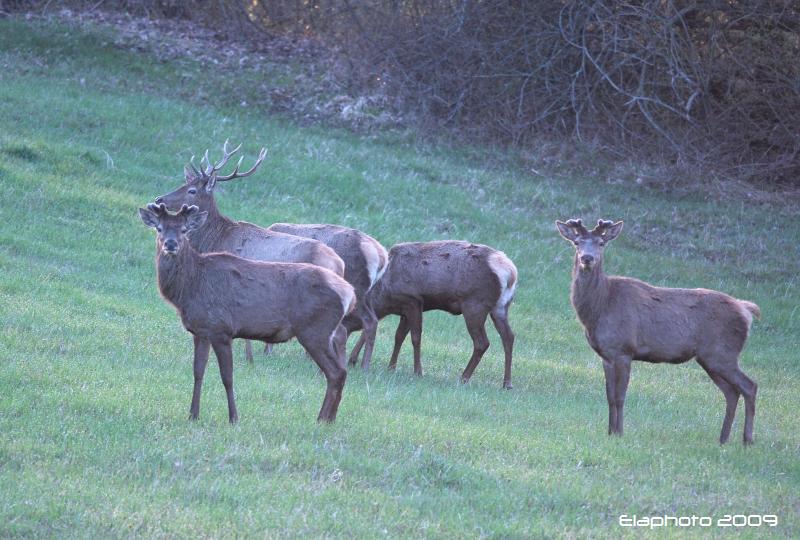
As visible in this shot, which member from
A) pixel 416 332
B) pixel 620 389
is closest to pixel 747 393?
pixel 620 389

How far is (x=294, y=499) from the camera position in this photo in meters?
6.26

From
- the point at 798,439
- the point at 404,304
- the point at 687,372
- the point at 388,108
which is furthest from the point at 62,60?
the point at 798,439

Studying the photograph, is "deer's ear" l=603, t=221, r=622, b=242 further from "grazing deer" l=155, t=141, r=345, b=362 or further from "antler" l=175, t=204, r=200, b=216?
"antler" l=175, t=204, r=200, b=216

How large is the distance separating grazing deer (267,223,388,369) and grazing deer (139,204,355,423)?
2992 millimetres

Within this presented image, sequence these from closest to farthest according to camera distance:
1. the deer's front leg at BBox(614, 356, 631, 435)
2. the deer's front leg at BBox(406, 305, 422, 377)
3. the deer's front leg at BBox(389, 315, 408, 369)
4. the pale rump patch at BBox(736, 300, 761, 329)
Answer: the deer's front leg at BBox(614, 356, 631, 435) < the pale rump patch at BBox(736, 300, 761, 329) < the deer's front leg at BBox(406, 305, 422, 377) < the deer's front leg at BBox(389, 315, 408, 369)

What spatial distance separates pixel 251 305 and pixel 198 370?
23.5 inches

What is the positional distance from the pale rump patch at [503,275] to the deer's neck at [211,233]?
2.70 metres

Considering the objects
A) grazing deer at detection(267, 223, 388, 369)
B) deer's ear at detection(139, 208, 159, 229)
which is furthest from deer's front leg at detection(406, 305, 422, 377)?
deer's ear at detection(139, 208, 159, 229)

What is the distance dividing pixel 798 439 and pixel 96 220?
927 cm

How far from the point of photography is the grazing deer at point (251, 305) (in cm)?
795

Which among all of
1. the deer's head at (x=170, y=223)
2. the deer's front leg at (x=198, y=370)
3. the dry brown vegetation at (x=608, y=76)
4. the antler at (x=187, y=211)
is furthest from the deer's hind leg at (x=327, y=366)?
the dry brown vegetation at (x=608, y=76)

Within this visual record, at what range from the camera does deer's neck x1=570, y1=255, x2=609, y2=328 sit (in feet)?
29.8

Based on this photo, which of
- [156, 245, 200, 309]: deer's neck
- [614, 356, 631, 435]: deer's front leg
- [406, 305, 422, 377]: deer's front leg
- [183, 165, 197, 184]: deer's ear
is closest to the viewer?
[156, 245, 200, 309]: deer's neck

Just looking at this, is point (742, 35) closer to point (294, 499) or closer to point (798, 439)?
point (798, 439)
